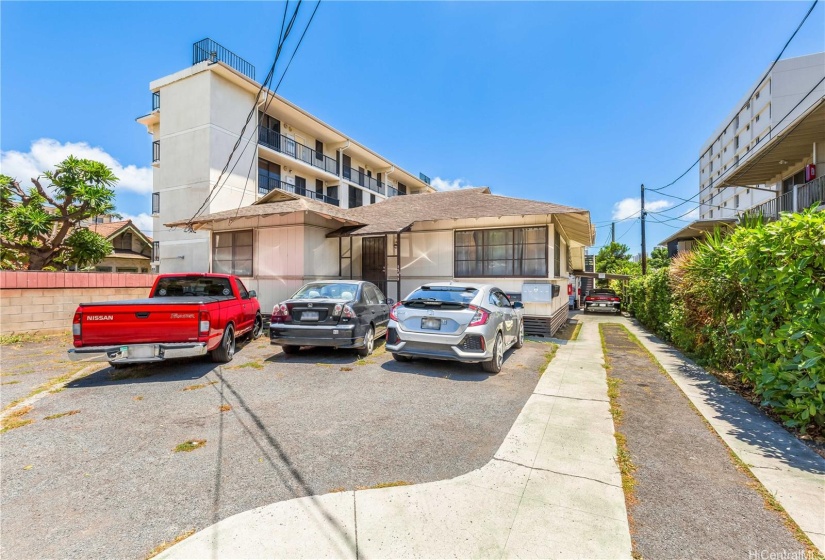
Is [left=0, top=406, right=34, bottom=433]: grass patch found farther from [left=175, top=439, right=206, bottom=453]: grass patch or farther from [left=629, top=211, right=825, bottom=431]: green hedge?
[left=629, top=211, right=825, bottom=431]: green hedge

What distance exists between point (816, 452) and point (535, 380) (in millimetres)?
3246

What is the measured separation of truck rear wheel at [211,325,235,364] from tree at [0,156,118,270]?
12.7m

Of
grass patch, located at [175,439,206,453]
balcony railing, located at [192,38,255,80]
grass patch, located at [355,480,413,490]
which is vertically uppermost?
balcony railing, located at [192,38,255,80]

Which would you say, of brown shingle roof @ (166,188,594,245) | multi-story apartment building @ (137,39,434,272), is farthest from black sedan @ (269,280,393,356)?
multi-story apartment building @ (137,39,434,272)

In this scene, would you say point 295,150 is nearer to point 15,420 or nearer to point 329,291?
point 329,291

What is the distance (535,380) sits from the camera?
244 inches

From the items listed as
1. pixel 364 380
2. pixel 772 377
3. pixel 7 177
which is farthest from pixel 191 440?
pixel 7 177

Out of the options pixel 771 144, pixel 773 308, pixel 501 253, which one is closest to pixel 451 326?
pixel 773 308

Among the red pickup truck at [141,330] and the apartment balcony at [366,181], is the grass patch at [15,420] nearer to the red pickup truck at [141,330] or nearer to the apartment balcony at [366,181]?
the red pickup truck at [141,330]

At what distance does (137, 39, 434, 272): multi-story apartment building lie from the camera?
19234 millimetres

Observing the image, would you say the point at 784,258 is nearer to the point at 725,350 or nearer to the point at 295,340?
the point at 725,350

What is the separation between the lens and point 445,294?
6.73 meters

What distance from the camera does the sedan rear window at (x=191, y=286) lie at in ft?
26.8

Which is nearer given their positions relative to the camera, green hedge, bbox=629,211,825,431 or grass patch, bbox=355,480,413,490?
grass patch, bbox=355,480,413,490
